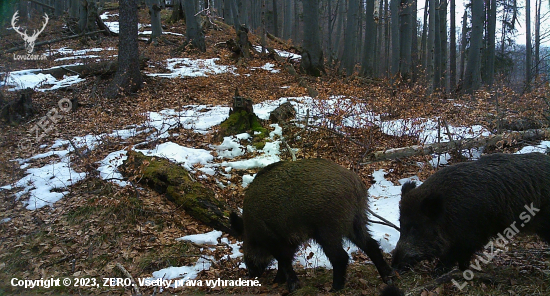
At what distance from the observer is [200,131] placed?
9.06m

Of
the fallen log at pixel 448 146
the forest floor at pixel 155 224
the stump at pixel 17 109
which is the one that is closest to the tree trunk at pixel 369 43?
the forest floor at pixel 155 224

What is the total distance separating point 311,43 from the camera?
634 inches

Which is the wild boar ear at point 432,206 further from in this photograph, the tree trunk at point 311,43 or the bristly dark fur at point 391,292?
the tree trunk at point 311,43

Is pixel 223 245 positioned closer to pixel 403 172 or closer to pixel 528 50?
pixel 403 172

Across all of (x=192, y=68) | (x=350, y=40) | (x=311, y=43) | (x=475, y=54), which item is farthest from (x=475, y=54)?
(x=192, y=68)

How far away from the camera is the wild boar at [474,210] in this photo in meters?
3.67

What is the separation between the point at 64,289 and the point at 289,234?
3.03m

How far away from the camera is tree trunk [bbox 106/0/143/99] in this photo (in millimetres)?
11680

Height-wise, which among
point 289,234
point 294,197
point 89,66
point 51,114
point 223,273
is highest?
point 89,66

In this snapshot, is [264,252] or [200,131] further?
[200,131]

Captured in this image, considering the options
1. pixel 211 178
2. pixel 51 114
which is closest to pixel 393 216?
pixel 211 178

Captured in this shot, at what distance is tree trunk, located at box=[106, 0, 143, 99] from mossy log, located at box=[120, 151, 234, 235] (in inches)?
240

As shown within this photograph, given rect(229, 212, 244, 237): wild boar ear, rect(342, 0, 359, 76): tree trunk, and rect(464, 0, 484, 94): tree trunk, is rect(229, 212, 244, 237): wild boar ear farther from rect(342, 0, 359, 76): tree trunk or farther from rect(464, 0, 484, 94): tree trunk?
rect(342, 0, 359, 76): tree trunk

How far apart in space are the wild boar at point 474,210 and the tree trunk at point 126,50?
1075cm
